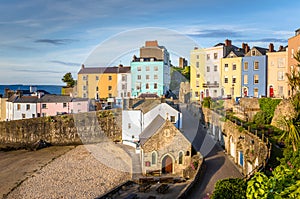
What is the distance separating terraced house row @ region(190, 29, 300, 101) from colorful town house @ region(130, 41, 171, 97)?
583 centimetres

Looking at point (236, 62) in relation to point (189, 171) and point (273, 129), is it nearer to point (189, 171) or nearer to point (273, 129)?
point (273, 129)

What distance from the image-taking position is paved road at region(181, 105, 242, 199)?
665 inches

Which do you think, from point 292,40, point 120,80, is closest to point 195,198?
point 292,40

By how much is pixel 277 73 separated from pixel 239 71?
5183 millimetres

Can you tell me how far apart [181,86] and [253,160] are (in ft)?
93.3

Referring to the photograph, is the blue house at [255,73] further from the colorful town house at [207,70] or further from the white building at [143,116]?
the white building at [143,116]

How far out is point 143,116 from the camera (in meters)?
29.1

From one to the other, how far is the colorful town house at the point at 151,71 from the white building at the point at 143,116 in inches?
242

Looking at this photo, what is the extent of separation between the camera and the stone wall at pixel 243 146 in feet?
56.6

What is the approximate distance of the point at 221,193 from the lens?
35.3 feet

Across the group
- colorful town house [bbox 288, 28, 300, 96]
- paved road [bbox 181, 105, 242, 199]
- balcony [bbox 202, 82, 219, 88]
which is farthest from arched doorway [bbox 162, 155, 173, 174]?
balcony [bbox 202, 82, 219, 88]

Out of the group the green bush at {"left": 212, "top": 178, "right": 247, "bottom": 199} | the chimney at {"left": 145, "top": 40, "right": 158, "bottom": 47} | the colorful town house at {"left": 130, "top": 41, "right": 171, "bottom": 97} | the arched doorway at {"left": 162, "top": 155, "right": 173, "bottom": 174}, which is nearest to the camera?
the green bush at {"left": 212, "top": 178, "right": 247, "bottom": 199}

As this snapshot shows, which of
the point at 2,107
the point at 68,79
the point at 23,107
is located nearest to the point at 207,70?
the point at 23,107

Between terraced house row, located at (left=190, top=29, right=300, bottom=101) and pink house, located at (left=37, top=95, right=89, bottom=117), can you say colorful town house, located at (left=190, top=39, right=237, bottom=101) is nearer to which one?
terraced house row, located at (left=190, top=29, right=300, bottom=101)
